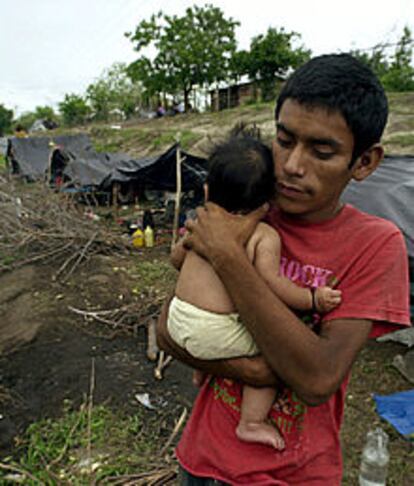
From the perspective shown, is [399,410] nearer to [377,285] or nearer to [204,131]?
[377,285]

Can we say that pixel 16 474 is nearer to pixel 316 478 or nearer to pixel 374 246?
pixel 316 478

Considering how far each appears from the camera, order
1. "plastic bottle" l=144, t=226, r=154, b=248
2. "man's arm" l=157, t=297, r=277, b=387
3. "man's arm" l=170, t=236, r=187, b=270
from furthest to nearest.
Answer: "plastic bottle" l=144, t=226, r=154, b=248 < "man's arm" l=170, t=236, r=187, b=270 < "man's arm" l=157, t=297, r=277, b=387

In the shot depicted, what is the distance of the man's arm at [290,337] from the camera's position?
3.29 feet

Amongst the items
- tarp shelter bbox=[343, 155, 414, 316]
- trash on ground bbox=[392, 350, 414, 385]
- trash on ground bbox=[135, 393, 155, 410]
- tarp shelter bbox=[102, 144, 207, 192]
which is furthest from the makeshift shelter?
trash on ground bbox=[135, 393, 155, 410]

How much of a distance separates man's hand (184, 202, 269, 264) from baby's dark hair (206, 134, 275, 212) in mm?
40

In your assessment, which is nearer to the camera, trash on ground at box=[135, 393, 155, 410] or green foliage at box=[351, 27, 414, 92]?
trash on ground at box=[135, 393, 155, 410]

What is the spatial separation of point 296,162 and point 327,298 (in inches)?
14.9

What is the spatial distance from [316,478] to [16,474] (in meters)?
2.82

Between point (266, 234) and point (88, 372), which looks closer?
point (266, 234)

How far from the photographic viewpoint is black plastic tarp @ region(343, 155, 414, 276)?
3787 millimetres

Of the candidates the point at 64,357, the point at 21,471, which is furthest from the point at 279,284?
the point at 64,357

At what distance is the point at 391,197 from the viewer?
13.1ft

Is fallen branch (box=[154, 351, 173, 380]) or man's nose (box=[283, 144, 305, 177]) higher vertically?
man's nose (box=[283, 144, 305, 177])

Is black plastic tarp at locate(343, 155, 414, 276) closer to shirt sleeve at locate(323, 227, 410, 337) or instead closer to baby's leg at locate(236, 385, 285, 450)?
shirt sleeve at locate(323, 227, 410, 337)
